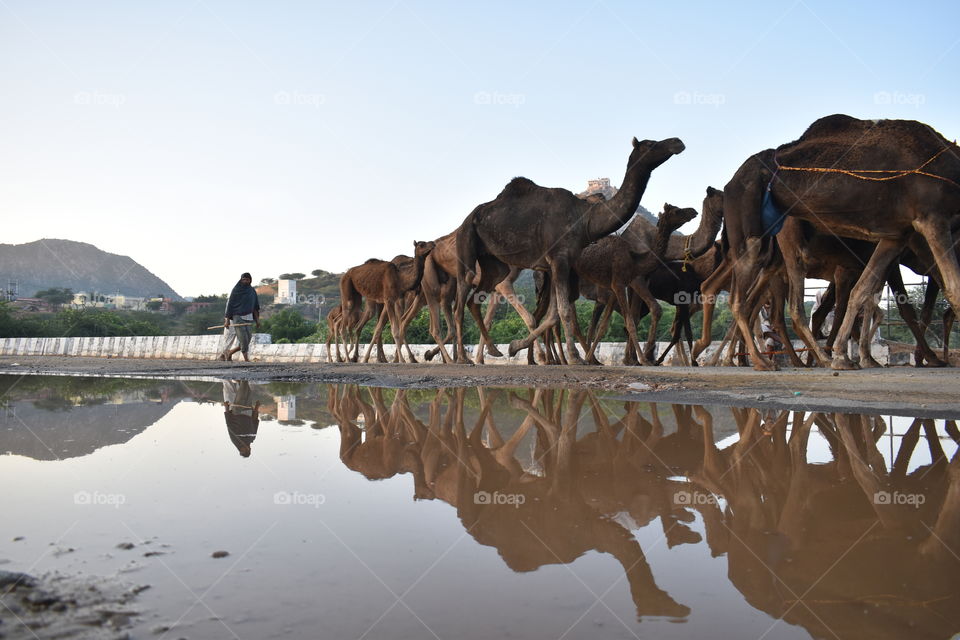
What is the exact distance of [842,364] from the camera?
839 cm

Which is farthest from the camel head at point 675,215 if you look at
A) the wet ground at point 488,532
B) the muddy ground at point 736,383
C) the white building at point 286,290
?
the white building at point 286,290

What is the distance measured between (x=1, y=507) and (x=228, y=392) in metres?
6.36

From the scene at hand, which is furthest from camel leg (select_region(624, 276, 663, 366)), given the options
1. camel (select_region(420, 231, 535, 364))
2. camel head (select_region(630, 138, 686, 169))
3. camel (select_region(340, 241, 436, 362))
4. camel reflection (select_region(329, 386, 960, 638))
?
camel reflection (select_region(329, 386, 960, 638))

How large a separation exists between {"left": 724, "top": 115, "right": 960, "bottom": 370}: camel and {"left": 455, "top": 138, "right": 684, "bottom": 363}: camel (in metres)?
1.73

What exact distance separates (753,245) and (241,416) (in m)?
6.03

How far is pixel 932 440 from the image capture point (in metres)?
4.59

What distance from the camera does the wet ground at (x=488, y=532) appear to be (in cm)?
183

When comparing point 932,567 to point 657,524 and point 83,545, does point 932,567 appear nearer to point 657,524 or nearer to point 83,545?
point 657,524

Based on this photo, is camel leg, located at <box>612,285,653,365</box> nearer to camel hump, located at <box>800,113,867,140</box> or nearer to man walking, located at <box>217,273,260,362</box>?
camel hump, located at <box>800,113,867,140</box>

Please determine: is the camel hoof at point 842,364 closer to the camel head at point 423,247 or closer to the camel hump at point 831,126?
the camel hump at point 831,126

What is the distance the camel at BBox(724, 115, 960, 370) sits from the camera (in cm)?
775

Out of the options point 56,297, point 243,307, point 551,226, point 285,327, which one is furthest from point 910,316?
point 56,297

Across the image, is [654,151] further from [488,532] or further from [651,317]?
[488,532]

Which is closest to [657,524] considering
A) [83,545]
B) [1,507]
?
[83,545]
